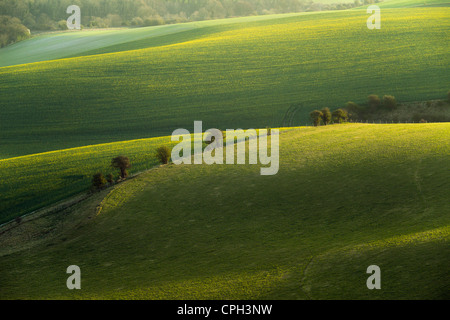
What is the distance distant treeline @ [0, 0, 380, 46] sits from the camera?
137875 mm

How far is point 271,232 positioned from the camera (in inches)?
1029

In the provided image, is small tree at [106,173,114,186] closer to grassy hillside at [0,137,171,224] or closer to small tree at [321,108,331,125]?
grassy hillside at [0,137,171,224]

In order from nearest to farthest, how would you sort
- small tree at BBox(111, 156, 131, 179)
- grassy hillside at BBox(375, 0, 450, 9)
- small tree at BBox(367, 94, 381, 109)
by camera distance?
small tree at BBox(111, 156, 131, 179) < small tree at BBox(367, 94, 381, 109) < grassy hillside at BBox(375, 0, 450, 9)

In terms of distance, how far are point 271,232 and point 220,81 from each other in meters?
46.2

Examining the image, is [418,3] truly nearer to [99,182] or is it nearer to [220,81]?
[220,81]

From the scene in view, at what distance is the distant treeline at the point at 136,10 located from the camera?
452 ft

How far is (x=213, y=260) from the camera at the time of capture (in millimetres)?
23562

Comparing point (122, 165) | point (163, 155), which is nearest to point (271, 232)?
point (122, 165)

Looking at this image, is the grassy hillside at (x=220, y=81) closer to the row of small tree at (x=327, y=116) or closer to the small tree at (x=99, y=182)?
the row of small tree at (x=327, y=116)

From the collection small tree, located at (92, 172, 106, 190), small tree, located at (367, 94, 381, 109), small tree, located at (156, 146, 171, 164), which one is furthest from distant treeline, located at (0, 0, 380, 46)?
small tree, located at (92, 172, 106, 190)

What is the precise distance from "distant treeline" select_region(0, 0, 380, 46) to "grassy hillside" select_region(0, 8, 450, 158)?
58.2 meters
